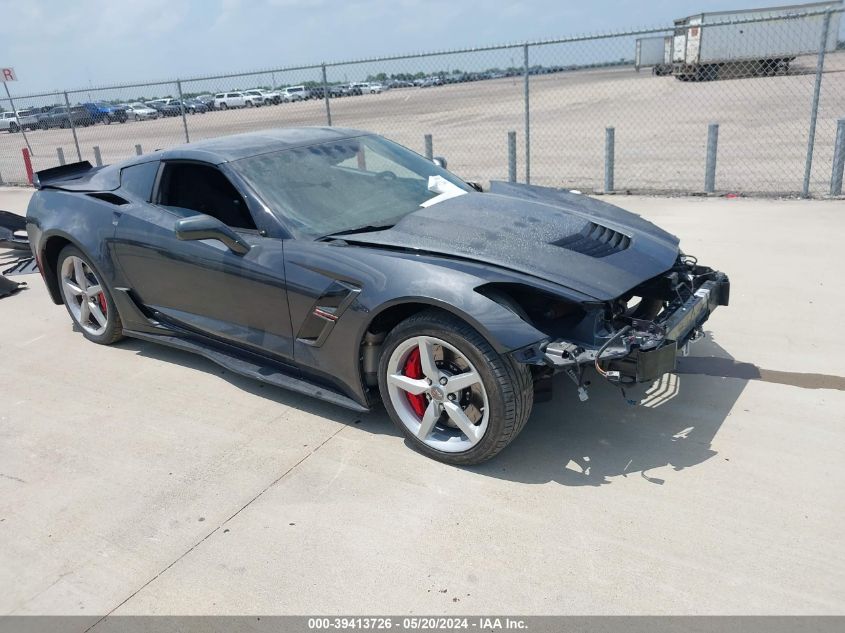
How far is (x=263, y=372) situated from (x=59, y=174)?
9.65ft

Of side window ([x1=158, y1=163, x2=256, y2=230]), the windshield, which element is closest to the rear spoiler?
side window ([x1=158, y1=163, x2=256, y2=230])

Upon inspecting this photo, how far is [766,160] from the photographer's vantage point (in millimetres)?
11805

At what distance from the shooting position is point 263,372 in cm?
391

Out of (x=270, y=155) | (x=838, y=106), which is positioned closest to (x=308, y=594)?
(x=270, y=155)

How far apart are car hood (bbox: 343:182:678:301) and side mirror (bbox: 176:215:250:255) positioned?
0.63 m

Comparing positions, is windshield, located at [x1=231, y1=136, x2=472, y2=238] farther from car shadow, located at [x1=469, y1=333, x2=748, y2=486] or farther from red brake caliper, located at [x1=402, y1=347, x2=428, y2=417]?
car shadow, located at [x1=469, y1=333, x2=748, y2=486]

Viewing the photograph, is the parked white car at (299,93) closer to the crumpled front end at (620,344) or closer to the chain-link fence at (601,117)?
the chain-link fence at (601,117)

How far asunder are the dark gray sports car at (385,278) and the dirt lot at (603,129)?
6.13 meters

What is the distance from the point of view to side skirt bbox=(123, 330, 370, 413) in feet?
11.9

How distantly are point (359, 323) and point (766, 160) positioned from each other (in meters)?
10.8

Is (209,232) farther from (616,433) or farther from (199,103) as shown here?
(199,103)

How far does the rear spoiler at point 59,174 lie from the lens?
17.5ft

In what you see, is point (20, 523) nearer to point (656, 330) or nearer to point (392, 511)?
point (392, 511)

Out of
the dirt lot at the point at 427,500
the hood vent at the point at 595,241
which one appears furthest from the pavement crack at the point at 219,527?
the hood vent at the point at 595,241
